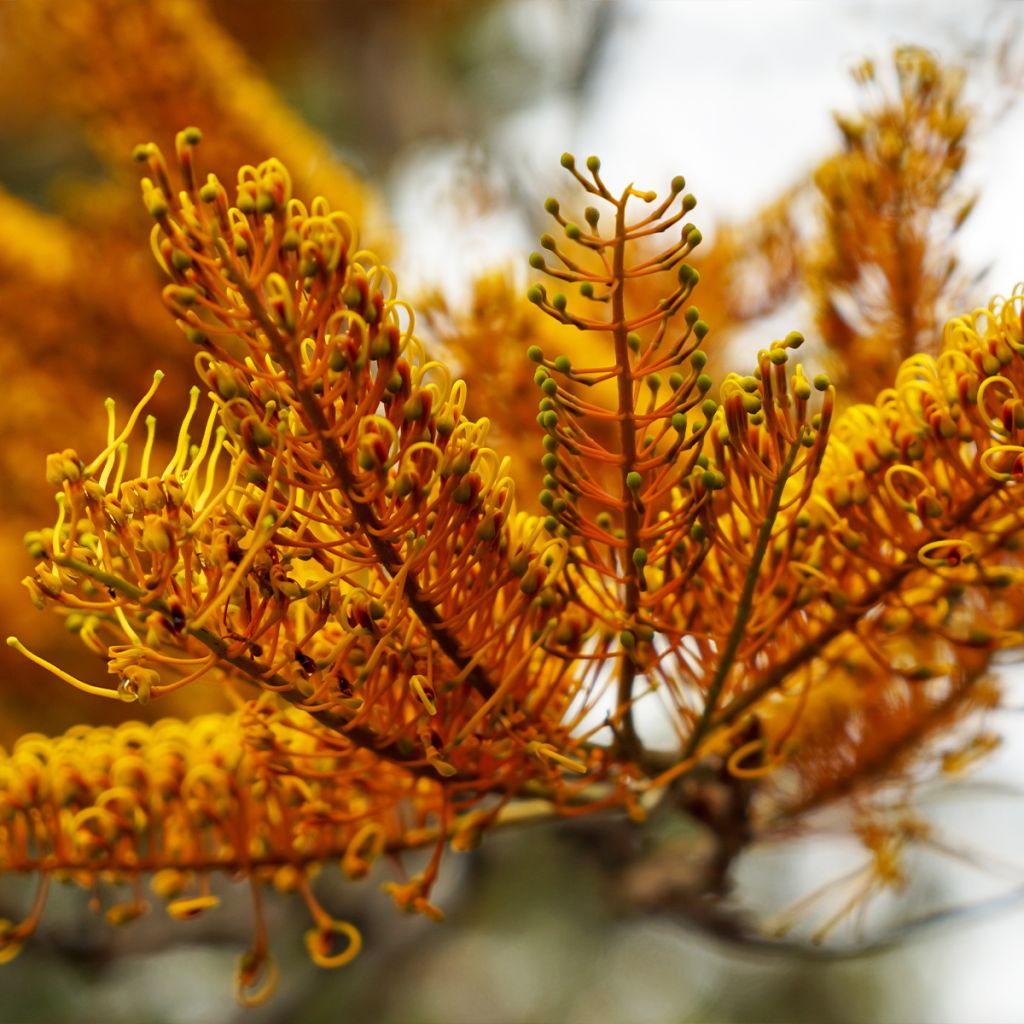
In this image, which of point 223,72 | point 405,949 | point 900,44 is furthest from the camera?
point 405,949

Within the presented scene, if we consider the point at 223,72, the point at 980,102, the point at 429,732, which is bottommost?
the point at 429,732

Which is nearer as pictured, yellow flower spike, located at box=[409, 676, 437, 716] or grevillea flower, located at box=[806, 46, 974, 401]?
yellow flower spike, located at box=[409, 676, 437, 716]

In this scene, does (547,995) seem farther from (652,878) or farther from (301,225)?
(301,225)

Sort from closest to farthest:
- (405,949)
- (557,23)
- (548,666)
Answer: (548,666) < (405,949) < (557,23)

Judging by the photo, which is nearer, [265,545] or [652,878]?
[265,545]

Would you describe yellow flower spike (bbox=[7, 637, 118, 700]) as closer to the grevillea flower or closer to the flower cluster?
the flower cluster

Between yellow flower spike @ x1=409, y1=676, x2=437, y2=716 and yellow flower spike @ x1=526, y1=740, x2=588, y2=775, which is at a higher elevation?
yellow flower spike @ x1=409, y1=676, x2=437, y2=716

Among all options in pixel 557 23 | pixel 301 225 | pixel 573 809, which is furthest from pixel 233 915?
pixel 557 23

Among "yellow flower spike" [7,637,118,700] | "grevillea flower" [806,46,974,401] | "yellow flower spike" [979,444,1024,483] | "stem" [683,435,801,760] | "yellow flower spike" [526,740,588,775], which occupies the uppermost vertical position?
"grevillea flower" [806,46,974,401]

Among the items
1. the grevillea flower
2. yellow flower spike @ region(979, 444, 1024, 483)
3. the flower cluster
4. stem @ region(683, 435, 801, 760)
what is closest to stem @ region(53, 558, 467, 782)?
the flower cluster
